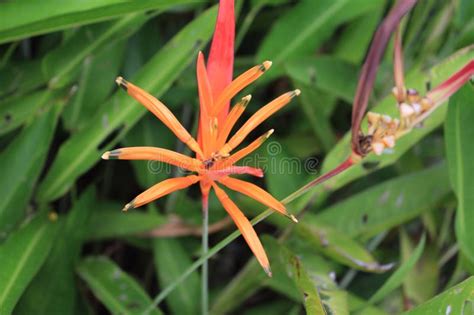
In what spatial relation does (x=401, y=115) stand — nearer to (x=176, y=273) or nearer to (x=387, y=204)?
(x=387, y=204)

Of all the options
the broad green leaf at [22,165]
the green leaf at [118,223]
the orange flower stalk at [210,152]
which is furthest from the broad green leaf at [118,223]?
the orange flower stalk at [210,152]

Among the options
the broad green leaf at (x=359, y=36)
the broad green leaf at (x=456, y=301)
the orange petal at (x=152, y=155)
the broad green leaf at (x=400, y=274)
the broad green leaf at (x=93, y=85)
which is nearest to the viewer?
the orange petal at (x=152, y=155)

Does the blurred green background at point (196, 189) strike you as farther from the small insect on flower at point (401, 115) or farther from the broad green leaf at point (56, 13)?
the small insect on flower at point (401, 115)

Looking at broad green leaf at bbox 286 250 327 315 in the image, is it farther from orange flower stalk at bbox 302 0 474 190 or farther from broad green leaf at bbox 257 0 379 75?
broad green leaf at bbox 257 0 379 75

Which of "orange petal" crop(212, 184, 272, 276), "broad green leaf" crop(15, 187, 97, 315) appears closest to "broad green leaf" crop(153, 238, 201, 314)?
"broad green leaf" crop(15, 187, 97, 315)

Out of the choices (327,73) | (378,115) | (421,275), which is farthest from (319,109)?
(378,115)

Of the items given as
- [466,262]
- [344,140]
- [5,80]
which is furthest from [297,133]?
[5,80]
